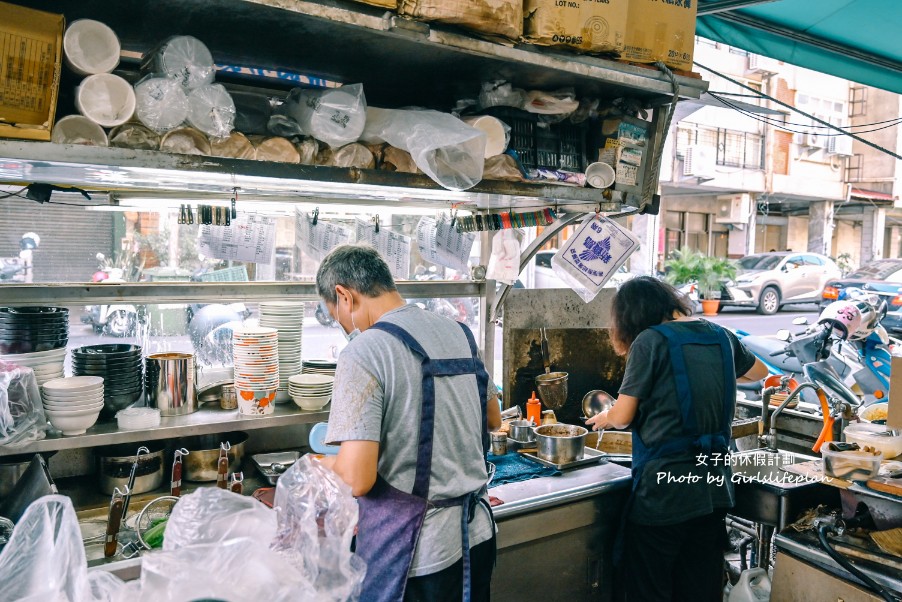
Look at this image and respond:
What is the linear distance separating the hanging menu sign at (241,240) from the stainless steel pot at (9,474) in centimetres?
99

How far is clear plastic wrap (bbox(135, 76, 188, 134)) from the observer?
1544 millimetres

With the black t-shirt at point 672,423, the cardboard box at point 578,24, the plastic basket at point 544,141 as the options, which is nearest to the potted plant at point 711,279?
the black t-shirt at point 672,423

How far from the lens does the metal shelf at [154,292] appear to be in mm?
2256

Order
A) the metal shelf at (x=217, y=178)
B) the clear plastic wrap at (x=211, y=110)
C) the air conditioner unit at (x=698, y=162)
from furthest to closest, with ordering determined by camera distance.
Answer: the air conditioner unit at (x=698, y=162)
the clear plastic wrap at (x=211, y=110)
the metal shelf at (x=217, y=178)

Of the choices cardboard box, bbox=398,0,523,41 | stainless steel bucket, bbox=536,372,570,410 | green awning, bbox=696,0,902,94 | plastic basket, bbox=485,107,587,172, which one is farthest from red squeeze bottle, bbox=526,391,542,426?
green awning, bbox=696,0,902,94

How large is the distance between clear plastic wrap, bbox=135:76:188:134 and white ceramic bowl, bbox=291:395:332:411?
1168 mm

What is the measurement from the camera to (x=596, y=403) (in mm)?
3461

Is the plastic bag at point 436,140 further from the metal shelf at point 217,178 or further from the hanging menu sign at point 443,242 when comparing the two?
the hanging menu sign at point 443,242

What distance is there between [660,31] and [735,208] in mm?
18533

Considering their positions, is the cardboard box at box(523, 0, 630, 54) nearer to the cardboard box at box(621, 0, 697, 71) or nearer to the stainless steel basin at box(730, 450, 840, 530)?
the cardboard box at box(621, 0, 697, 71)

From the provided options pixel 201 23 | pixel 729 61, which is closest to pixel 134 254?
pixel 201 23

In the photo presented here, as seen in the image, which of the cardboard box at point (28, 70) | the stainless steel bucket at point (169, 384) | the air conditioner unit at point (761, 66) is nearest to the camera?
the cardboard box at point (28, 70)

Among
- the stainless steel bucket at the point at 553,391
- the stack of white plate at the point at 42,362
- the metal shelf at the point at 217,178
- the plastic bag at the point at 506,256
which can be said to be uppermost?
the metal shelf at the point at 217,178

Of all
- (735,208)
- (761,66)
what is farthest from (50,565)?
(761,66)
